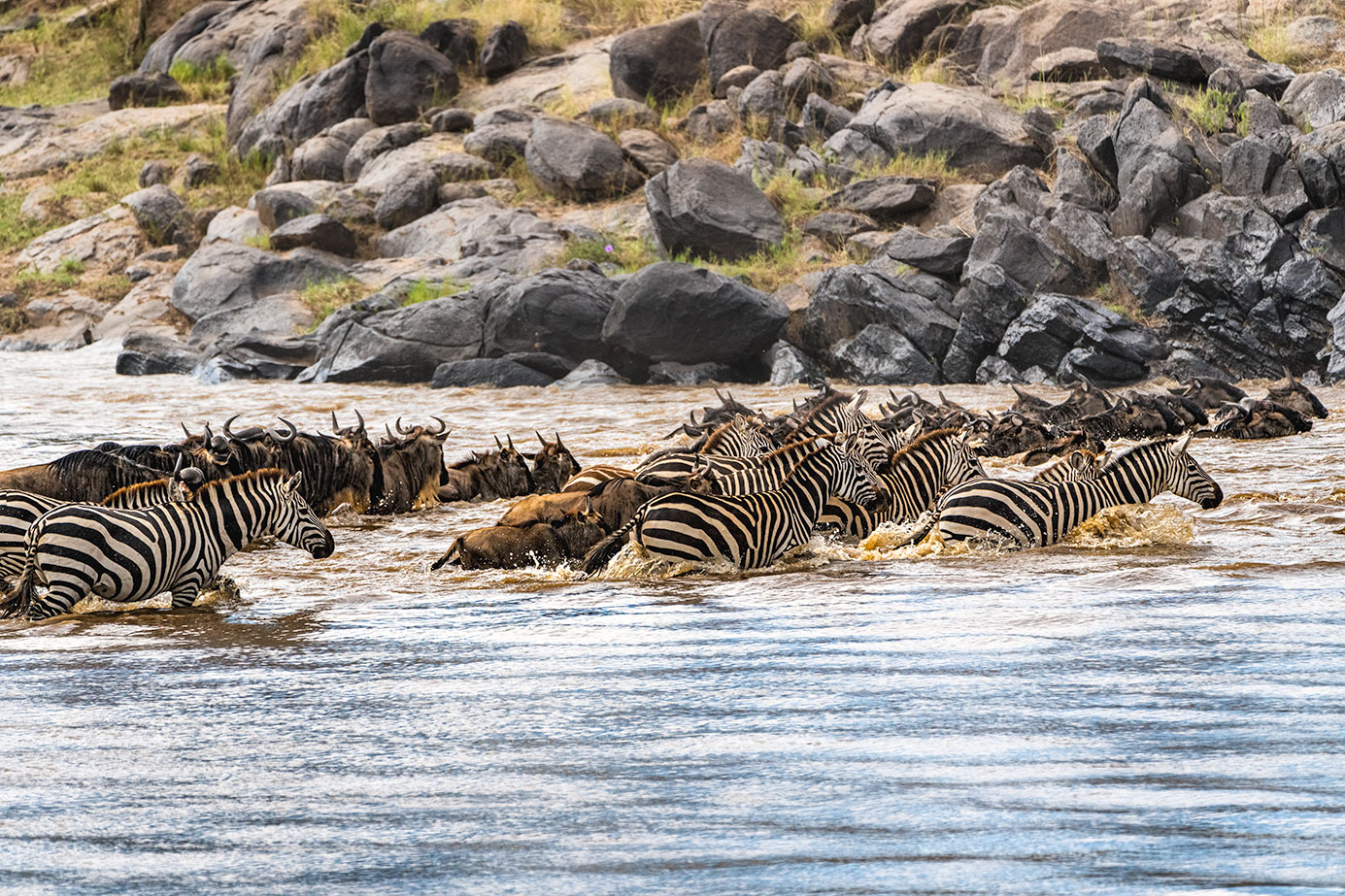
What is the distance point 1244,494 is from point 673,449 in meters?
3.87

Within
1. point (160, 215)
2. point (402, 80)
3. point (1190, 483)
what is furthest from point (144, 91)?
point (1190, 483)

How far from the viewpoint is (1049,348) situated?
20203mm

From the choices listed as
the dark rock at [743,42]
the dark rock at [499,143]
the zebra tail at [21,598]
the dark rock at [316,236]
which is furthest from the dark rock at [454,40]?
the zebra tail at [21,598]

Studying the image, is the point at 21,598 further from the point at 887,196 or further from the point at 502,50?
the point at 502,50

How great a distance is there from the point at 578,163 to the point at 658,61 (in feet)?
16.5

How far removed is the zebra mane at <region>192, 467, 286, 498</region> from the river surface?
593 millimetres

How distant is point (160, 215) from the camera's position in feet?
109

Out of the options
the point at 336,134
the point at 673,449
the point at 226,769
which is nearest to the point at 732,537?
the point at 673,449

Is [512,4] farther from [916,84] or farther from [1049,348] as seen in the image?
[1049,348]

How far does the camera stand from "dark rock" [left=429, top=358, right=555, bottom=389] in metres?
21.5

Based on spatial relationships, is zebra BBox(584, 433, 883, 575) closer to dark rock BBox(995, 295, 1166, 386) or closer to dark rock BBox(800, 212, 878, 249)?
dark rock BBox(995, 295, 1166, 386)

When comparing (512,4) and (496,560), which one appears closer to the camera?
(496,560)

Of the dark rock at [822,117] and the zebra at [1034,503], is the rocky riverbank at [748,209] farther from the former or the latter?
the zebra at [1034,503]

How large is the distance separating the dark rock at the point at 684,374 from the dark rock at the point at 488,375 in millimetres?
1552
